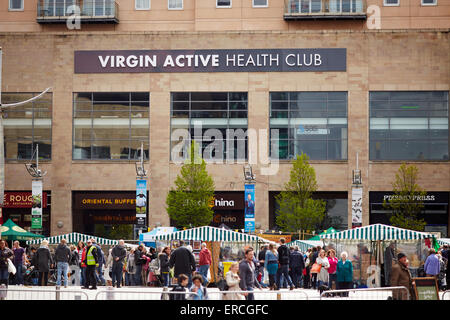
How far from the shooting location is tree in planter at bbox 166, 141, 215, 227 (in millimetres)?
49250

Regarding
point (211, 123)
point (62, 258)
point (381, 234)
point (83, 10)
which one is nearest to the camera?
point (381, 234)

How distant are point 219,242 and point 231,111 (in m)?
21.9

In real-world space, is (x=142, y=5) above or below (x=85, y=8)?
above

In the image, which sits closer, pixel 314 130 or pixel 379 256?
pixel 379 256

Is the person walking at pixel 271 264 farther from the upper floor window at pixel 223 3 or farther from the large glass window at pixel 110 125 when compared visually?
the upper floor window at pixel 223 3

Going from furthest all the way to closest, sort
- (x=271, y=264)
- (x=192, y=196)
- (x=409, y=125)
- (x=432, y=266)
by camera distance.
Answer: (x=409, y=125) < (x=192, y=196) < (x=271, y=264) < (x=432, y=266)

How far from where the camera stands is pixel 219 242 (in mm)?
31672

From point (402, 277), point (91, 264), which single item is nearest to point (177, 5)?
point (91, 264)

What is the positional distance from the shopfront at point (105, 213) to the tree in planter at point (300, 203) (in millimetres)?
9748

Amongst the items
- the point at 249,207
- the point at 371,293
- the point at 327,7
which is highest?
the point at 327,7

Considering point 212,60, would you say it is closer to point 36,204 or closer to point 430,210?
point 36,204

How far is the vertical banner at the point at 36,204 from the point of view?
1871 inches

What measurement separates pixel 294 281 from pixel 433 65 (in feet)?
84.4
